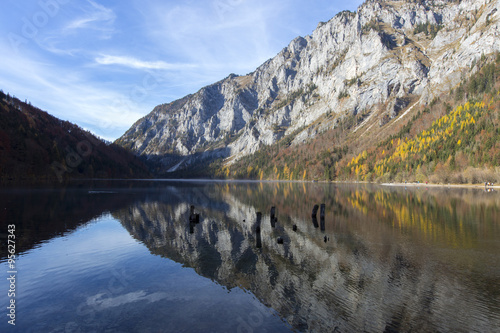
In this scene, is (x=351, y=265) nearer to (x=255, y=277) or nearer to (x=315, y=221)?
(x=255, y=277)

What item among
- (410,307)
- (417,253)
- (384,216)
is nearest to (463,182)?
(384,216)

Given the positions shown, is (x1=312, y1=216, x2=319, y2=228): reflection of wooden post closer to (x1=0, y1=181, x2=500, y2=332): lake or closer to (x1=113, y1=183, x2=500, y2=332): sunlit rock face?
(x1=113, y1=183, x2=500, y2=332): sunlit rock face

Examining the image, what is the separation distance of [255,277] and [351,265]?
7.68 metres

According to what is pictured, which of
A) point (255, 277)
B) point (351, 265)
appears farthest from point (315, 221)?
point (255, 277)

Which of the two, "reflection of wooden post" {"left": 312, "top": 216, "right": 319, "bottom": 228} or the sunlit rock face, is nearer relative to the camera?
the sunlit rock face

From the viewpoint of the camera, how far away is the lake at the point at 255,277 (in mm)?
13367

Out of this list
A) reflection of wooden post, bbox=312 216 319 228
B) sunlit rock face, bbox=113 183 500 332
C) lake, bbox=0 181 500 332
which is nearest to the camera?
lake, bbox=0 181 500 332

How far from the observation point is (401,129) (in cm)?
18975

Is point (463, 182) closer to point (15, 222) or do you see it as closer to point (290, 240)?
point (290, 240)

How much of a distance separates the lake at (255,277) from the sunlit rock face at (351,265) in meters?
0.10

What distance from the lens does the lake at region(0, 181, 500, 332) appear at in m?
13.4

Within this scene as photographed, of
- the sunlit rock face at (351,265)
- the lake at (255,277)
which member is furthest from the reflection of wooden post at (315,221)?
the lake at (255,277)

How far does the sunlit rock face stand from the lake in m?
0.10

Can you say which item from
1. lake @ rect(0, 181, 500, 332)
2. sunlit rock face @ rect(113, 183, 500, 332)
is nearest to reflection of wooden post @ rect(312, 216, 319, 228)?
sunlit rock face @ rect(113, 183, 500, 332)
